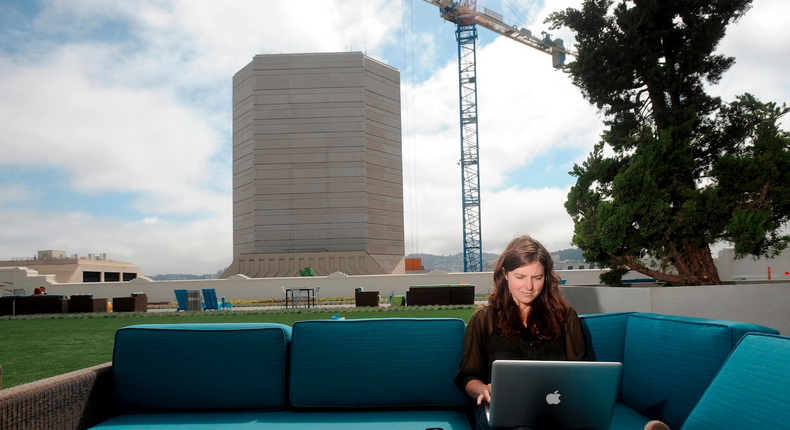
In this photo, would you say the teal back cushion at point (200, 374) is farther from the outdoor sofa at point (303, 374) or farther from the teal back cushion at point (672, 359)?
the teal back cushion at point (672, 359)

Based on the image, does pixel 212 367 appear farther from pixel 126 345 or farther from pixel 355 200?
pixel 355 200

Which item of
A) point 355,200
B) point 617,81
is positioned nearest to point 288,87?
point 355,200

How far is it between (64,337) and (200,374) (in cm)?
828

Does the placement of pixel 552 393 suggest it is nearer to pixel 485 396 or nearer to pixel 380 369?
pixel 485 396

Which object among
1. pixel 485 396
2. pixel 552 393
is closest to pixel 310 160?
pixel 485 396

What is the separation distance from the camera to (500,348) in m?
2.30

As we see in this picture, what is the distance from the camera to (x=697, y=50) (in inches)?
291

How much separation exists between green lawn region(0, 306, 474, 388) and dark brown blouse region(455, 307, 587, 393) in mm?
5129

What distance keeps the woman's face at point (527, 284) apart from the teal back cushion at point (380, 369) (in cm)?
46

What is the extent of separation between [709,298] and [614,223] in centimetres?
161

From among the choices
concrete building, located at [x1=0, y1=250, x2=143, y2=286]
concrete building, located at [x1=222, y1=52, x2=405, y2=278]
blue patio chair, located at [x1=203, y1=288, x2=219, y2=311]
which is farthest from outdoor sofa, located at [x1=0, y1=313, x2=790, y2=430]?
concrete building, located at [x1=0, y1=250, x2=143, y2=286]

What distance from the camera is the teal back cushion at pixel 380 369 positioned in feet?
8.48

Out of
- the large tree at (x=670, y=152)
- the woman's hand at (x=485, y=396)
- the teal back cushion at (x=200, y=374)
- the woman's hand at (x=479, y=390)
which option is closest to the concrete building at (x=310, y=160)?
the large tree at (x=670, y=152)

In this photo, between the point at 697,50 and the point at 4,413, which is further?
the point at 697,50
